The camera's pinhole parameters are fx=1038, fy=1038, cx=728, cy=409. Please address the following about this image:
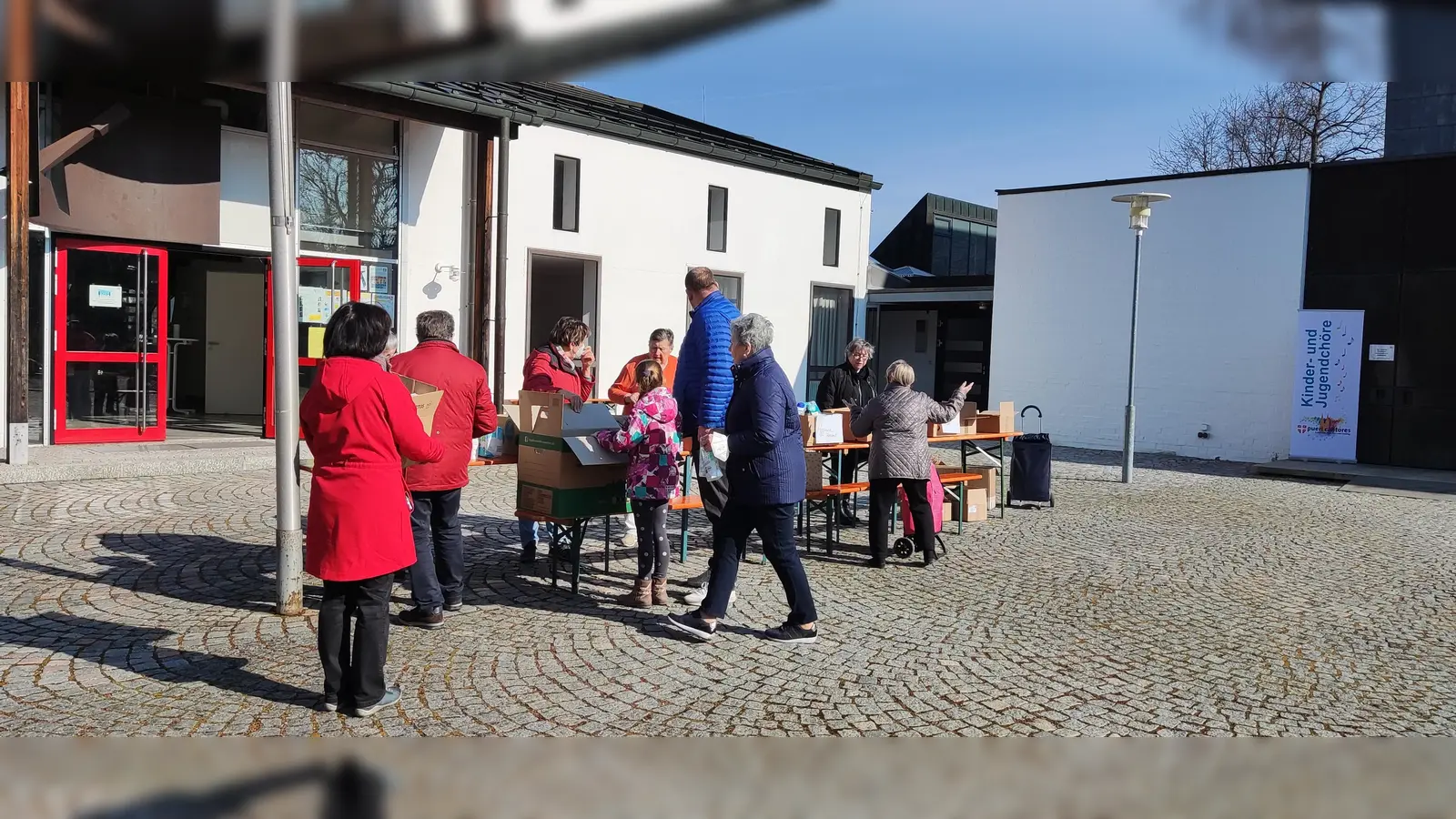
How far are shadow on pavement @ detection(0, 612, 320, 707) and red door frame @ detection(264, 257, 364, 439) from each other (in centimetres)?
718

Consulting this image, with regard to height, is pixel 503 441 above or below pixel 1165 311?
below

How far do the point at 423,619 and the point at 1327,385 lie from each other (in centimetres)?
1501

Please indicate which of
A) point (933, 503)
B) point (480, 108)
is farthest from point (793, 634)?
point (480, 108)

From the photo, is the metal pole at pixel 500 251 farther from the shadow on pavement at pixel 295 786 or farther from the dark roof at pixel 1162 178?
the shadow on pavement at pixel 295 786

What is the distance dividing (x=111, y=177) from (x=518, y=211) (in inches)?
196

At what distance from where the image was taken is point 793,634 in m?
5.46

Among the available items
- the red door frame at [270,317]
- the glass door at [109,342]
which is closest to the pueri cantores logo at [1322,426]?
the red door frame at [270,317]

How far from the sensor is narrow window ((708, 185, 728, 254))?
17.5m

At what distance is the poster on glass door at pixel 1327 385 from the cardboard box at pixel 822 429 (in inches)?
432

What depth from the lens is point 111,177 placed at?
36.5 feet

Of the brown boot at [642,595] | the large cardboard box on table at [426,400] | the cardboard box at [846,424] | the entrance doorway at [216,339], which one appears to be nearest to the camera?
the large cardboard box on table at [426,400]

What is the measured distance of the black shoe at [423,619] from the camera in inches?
215

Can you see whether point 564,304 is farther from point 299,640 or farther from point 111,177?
point 299,640

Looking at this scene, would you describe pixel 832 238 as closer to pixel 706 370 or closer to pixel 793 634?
pixel 706 370
